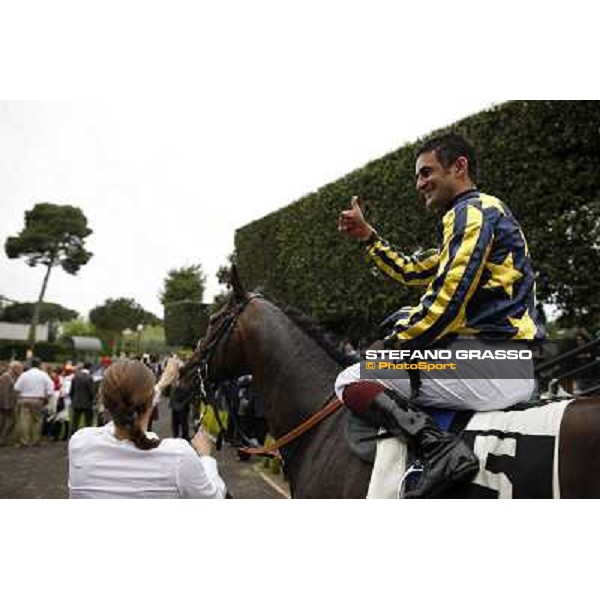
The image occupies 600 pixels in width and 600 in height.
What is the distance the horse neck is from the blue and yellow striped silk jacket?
0.76 meters

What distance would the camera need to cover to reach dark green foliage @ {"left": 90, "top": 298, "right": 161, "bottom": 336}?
28.3m

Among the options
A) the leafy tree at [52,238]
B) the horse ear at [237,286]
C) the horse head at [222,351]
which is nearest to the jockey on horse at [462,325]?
the horse head at [222,351]

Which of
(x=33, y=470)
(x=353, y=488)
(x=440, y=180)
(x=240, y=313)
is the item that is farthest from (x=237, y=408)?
(x=33, y=470)

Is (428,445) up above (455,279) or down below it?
below

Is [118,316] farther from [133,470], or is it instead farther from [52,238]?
[133,470]

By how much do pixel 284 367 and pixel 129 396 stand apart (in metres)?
1.25

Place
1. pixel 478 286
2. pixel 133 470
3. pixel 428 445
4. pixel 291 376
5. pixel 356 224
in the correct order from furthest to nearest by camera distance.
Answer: pixel 356 224 < pixel 291 376 < pixel 478 286 < pixel 428 445 < pixel 133 470

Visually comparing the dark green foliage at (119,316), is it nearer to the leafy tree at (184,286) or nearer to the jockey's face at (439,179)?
the leafy tree at (184,286)

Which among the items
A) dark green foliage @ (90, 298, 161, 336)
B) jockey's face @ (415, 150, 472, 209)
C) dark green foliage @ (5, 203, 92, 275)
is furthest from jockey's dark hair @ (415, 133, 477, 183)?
dark green foliage @ (90, 298, 161, 336)

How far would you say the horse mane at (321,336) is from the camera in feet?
10.2

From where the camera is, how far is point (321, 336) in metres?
3.15

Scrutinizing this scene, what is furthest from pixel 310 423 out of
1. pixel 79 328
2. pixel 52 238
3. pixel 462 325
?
pixel 79 328

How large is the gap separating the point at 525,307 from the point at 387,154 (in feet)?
29.1

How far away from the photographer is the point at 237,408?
146 inches
